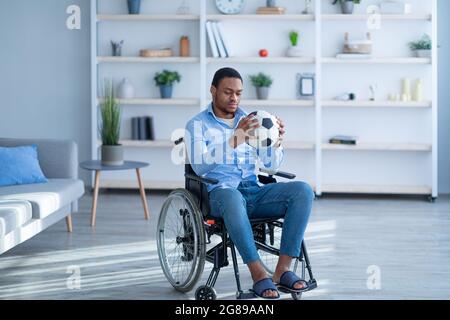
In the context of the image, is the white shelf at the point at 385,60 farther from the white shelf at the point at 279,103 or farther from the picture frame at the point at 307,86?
the white shelf at the point at 279,103

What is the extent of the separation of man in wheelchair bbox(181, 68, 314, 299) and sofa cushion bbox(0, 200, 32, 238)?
936 mm

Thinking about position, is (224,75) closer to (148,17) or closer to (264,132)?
(264,132)

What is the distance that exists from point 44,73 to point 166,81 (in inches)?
45.6

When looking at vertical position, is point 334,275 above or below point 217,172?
below

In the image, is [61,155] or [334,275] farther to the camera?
[61,155]

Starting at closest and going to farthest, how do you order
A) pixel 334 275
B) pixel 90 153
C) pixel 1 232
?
pixel 1 232
pixel 334 275
pixel 90 153

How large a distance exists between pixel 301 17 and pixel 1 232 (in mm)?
3662

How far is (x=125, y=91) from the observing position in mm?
6715

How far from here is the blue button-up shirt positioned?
3549 mm

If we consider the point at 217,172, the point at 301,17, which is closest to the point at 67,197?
the point at 217,172

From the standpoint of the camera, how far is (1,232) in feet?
11.9

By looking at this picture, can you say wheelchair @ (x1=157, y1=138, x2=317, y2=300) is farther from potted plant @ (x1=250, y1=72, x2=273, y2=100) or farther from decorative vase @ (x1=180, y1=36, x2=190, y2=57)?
decorative vase @ (x1=180, y1=36, x2=190, y2=57)

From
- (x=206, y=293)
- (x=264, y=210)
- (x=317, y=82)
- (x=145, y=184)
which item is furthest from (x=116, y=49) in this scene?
(x=206, y=293)
